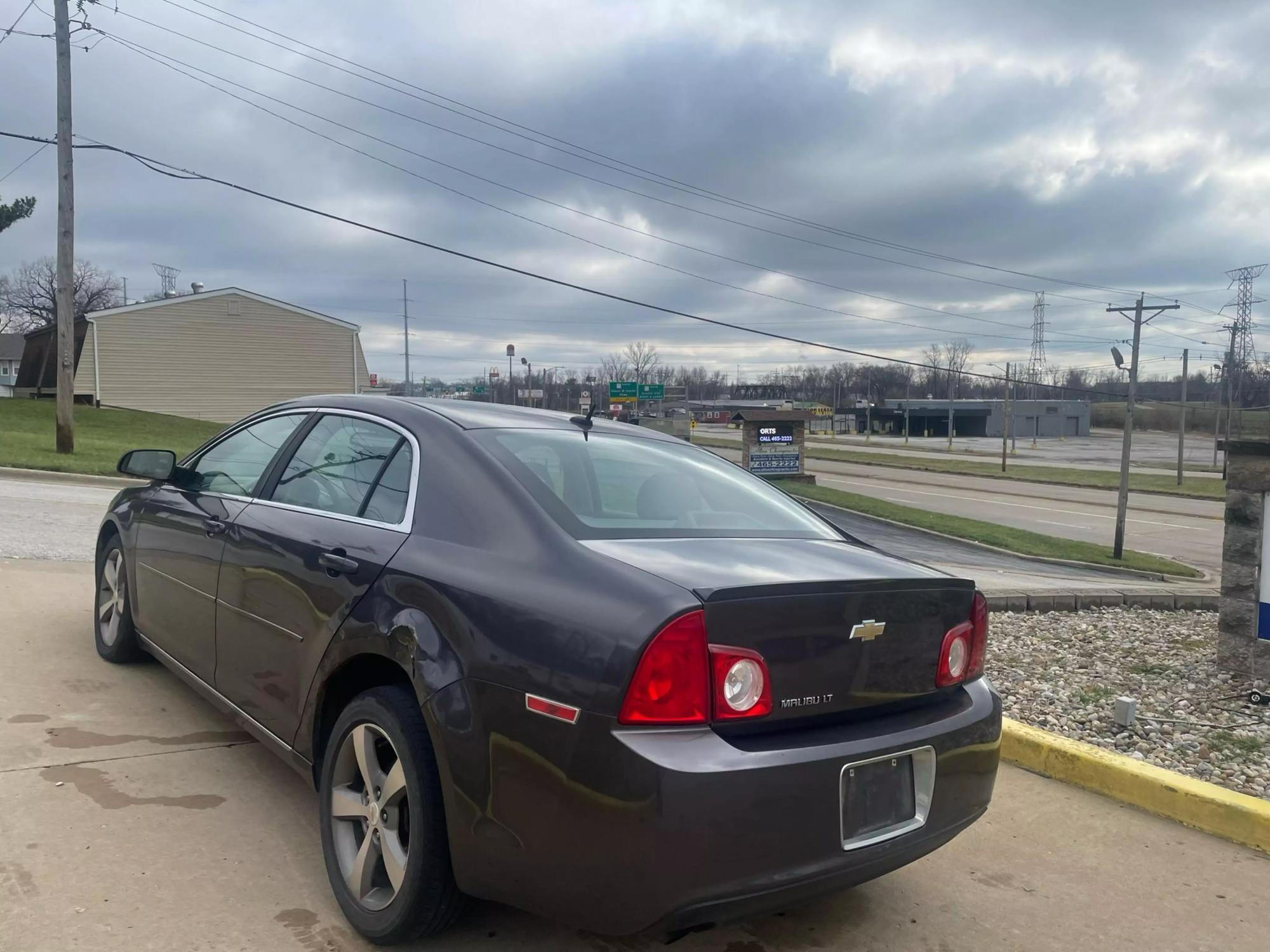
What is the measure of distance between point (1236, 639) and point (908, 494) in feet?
88.8

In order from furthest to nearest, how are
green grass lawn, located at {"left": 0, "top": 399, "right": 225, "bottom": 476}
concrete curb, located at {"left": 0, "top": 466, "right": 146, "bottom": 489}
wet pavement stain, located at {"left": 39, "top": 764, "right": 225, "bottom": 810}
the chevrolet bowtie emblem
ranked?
green grass lawn, located at {"left": 0, "top": 399, "right": 225, "bottom": 476} → concrete curb, located at {"left": 0, "top": 466, "right": 146, "bottom": 489} → wet pavement stain, located at {"left": 39, "top": 764, "right": 225, "bottom": 810} → the chevrolet bowtie emblem

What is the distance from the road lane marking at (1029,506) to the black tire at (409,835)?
2722cm

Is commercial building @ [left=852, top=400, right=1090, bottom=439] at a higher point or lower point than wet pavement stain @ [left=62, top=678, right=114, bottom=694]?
higher

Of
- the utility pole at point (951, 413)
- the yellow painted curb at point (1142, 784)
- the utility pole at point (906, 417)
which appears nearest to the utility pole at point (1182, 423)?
the utility pole at point (951, 413)

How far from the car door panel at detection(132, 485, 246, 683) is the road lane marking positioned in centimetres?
2641

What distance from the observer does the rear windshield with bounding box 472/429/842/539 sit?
302cm

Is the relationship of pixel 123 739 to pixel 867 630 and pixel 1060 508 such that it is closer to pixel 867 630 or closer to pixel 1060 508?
pixel 867 630

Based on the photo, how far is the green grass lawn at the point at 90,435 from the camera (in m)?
16.6

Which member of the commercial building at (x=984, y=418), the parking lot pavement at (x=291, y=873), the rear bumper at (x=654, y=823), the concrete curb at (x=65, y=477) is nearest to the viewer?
the rear bumper at (x=654, y=823)

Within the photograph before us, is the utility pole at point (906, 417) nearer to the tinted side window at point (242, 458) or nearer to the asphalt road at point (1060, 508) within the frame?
the asphalt road at point (1060, 508)

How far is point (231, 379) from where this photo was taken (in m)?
43.5

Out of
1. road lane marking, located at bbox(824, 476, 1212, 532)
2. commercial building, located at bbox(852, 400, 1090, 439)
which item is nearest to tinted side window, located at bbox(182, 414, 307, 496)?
road lane marking, located at bbox(824, 476, 1212, 532)

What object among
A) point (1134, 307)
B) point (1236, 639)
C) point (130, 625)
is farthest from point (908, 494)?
point (130, 625)

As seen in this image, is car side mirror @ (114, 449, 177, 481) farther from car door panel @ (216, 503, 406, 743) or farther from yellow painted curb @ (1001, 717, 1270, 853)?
yellow painted curb @ (1001, 717, 1270, 853)
